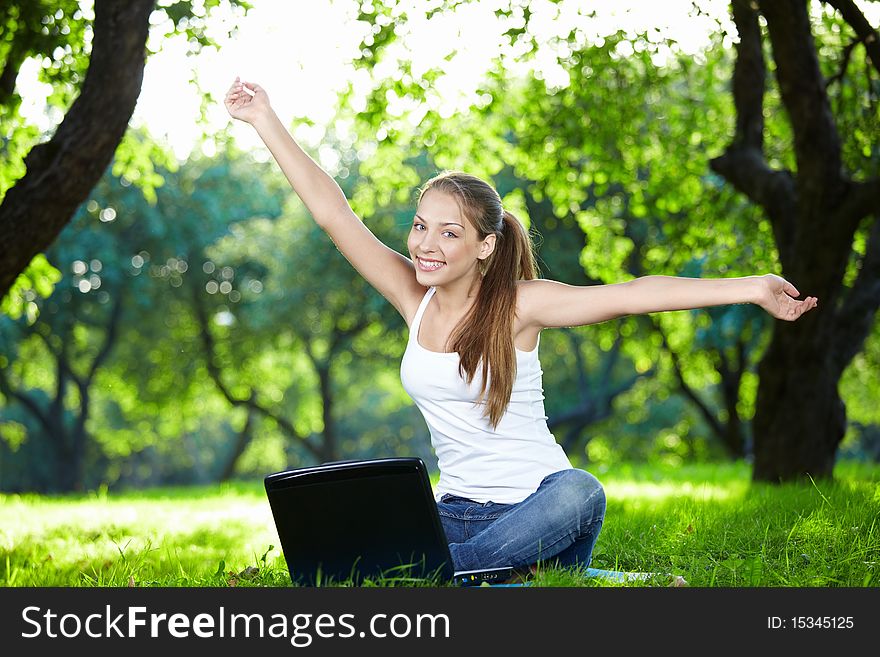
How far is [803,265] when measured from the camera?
8805mm

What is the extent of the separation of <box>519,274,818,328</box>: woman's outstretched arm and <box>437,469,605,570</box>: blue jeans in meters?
0.68

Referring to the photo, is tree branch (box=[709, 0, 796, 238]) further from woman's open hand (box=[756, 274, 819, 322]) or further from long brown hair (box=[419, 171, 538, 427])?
woman's open hand (box=[756, 274, 819, 322])

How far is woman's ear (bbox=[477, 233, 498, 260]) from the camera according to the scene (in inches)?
171

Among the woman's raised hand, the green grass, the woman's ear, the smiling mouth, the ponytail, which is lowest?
the green grass

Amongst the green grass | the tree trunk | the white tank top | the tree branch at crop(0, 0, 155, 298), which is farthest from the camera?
the tree trunk

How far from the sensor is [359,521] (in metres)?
3.82

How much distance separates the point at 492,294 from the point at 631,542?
1.79 metres

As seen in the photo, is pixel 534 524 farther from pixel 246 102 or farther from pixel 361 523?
pixel 246 102

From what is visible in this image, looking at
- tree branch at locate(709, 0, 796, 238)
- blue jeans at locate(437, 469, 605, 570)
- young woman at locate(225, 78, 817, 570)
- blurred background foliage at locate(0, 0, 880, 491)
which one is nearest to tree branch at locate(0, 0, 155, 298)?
blurred background foliage at locate(0, 0, 880, 491)

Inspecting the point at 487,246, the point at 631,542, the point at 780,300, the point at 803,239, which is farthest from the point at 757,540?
the point at 803,239

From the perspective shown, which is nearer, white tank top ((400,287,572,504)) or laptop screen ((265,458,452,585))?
laptop screen ((265,458,452,585))

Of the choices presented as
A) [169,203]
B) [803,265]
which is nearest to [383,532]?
[803,265]

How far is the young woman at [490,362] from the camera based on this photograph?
4.07 meters
